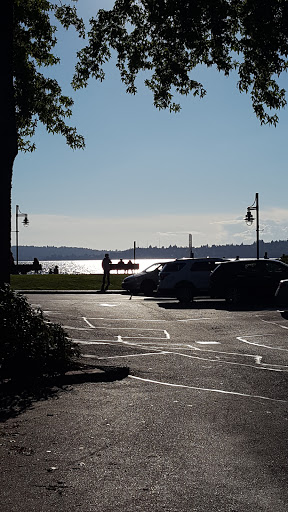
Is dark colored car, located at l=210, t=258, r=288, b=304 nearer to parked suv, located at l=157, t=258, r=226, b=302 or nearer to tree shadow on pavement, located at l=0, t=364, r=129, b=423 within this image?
parked suv, located at l=157, t=258, r=226, b=302

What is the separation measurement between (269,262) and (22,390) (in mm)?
17214

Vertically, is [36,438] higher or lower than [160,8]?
lower

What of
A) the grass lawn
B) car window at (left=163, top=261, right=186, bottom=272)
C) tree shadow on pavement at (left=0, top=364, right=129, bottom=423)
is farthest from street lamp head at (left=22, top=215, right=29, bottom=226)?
tree shadow on pavement at (left=0, top=364, right=129, bottom=423)

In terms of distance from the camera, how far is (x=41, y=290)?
33.6 metres

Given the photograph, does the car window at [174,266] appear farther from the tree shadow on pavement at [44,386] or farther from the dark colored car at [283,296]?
the tree shadow on pavement at [44,386]

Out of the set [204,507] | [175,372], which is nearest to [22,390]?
[175,372]

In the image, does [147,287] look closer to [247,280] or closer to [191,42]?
[247,280]

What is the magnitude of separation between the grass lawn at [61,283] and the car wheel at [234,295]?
13139 millimetres

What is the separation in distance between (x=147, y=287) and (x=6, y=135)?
19504 mm

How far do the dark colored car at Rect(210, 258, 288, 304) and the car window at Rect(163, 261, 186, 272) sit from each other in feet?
7.63

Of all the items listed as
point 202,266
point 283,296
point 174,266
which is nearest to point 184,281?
point 174,266

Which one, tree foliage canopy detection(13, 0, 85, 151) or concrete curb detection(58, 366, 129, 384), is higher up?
tree foliage canopy detection(13, 0, 85, 151)

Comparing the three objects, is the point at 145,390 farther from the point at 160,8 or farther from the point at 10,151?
the point at 160,8

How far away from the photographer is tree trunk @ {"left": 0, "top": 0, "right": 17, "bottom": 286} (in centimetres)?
1184
